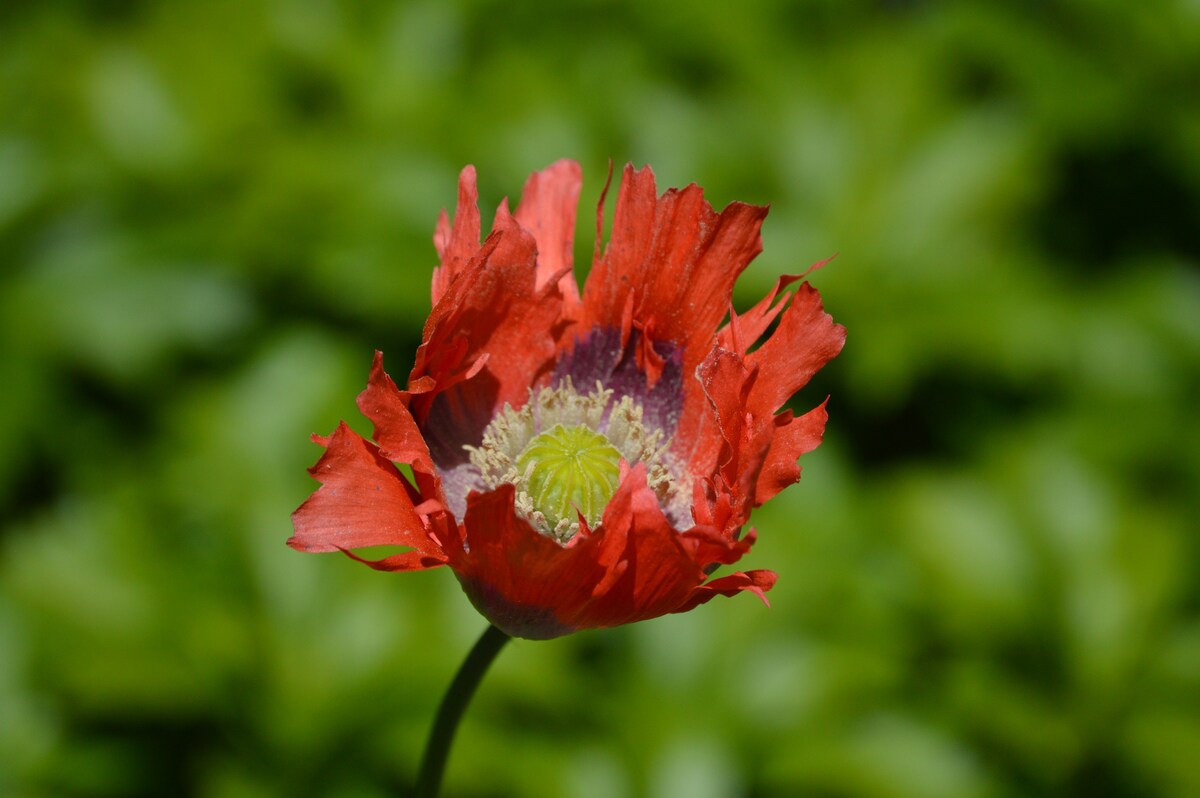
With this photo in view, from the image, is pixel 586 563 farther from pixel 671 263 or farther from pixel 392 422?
pixel 671 263

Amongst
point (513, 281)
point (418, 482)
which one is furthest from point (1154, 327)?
point (418, 482)

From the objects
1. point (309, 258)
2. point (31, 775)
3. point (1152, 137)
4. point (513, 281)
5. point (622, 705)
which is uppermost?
point (1152, 137)

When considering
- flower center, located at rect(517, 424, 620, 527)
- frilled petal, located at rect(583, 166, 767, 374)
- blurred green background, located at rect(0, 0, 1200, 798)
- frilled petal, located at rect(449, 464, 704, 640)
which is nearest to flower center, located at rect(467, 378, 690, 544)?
flower center, located at rect(517, 424, 620, 527)

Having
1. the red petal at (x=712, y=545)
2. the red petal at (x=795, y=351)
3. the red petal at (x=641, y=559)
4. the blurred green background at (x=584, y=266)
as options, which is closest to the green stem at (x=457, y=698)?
the red petal at (x=641, y=559)

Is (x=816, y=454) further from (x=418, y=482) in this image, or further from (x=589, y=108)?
(x=418, y=482)

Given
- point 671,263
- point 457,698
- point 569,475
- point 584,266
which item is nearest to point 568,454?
point 569,475

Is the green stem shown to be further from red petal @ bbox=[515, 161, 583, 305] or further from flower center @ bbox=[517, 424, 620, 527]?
red petal @ bbox=[515, 161, 583, 305]
